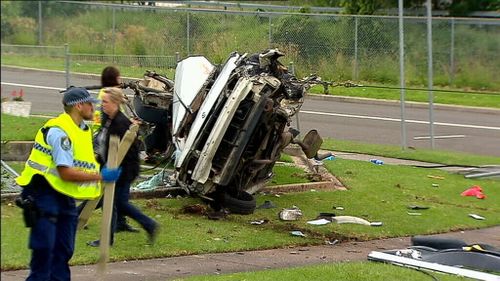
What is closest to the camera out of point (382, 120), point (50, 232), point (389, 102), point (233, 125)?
point (50, 232)

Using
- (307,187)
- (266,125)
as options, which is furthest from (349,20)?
(266,125)

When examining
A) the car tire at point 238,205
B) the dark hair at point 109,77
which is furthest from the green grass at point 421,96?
the dark hair at point 109,77

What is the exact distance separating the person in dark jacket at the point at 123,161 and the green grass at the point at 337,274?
1154 millimetres

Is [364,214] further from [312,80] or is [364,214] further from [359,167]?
[359,167]

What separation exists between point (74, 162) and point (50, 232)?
545 mm

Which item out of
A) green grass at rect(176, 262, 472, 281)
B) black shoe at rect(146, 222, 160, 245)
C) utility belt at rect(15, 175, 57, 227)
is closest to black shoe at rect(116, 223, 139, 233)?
black shoe at rect(146, 222, 160, 245)

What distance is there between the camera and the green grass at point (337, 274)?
28.3ft

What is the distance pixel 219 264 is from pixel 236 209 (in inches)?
96.0

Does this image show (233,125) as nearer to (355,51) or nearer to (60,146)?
(60,146)

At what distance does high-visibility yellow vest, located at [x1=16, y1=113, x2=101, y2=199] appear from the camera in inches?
265

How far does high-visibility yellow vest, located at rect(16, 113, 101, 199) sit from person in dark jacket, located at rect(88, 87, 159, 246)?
2.10 m

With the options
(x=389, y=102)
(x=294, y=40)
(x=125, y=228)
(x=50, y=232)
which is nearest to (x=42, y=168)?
(x=50, y=232)

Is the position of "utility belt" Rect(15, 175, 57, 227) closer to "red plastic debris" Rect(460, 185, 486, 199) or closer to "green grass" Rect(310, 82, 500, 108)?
"red plastic debris" Rect(460, 185, 486, 199)

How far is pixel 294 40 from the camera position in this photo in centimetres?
2188
